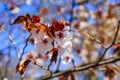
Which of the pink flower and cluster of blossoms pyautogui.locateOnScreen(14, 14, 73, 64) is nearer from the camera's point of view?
cluster of blossoms pyautogui.locateOnScreen(14, 14, 73, 64)

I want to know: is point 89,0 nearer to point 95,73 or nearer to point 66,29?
point 95,73

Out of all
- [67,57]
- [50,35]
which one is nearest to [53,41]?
[50,35]

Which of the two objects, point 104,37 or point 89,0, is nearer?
point 89,0

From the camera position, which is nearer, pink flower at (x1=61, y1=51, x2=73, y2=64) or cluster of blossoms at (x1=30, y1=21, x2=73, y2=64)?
cluster of blossoms at (x1=30, y1=21, x2=73, y2=64)

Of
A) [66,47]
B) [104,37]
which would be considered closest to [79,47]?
[104,37]

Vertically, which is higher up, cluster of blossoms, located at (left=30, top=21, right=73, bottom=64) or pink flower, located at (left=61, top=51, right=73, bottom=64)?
cluster of blossoms, located at (left=30, top=21, right=73, bottom=64)

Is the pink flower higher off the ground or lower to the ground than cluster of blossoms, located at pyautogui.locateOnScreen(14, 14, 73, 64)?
lower

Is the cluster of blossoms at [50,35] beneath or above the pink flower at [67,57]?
above

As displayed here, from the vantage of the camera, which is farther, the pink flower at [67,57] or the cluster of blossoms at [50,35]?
the pink flower at [67,57]
